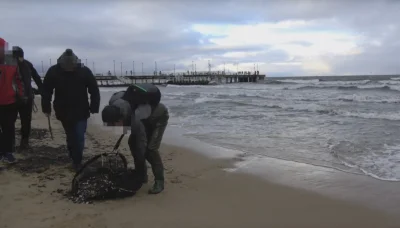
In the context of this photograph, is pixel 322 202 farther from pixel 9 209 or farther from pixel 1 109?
pixel 1 109

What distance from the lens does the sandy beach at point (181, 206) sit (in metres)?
3.64

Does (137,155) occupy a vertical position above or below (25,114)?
below

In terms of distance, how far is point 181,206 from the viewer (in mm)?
4141

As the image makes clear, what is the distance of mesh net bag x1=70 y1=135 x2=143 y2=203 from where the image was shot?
4.11 m

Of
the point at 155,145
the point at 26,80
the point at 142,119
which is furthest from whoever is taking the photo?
the point at 26,80

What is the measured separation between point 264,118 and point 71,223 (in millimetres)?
11372

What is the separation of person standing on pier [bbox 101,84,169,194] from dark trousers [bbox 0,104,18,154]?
183cm

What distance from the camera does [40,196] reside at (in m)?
4.15

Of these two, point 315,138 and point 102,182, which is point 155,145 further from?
point 315,138

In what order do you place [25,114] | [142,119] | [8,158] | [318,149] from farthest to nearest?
1. [318,149]
2. [25,114]
3. [8,158]
4. [142,119]

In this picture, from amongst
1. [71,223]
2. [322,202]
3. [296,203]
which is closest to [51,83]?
[71,223]

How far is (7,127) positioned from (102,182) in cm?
192

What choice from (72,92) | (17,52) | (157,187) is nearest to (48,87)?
(72,92)

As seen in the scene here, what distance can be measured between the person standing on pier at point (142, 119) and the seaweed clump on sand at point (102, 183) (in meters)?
0.18
